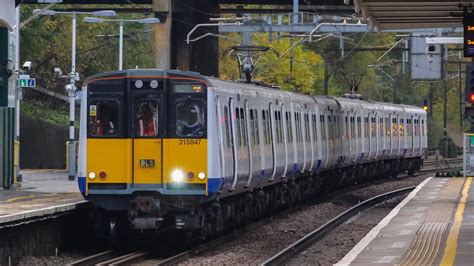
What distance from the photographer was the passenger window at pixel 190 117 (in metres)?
20.0

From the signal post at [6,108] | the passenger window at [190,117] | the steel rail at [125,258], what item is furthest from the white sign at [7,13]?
the steel rail at [125,258]

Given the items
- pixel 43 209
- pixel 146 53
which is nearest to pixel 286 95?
pixel 43 209

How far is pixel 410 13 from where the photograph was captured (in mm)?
26172

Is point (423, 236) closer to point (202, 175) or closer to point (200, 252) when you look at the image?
point (202, 175)

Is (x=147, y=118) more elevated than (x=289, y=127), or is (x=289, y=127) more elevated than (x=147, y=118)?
(x=289, y=127)

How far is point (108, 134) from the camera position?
20.1 metres

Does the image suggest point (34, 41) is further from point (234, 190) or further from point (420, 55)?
point (234, 190)

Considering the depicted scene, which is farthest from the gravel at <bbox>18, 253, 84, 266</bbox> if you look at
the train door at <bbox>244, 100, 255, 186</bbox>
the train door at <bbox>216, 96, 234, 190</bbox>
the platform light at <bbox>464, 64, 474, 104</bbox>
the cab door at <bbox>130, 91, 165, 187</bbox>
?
the platform light at <bbox>464, 64, 474, 104</bbox>

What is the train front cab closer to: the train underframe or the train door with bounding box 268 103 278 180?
the train underframe

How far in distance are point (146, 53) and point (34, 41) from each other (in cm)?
1654

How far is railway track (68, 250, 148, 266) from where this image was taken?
18422 millimetres

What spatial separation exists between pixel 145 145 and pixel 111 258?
76.1 inches

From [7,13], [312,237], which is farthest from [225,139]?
[7,13]

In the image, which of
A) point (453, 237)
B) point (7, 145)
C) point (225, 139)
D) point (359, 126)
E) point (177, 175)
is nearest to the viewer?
point (453, 237)
